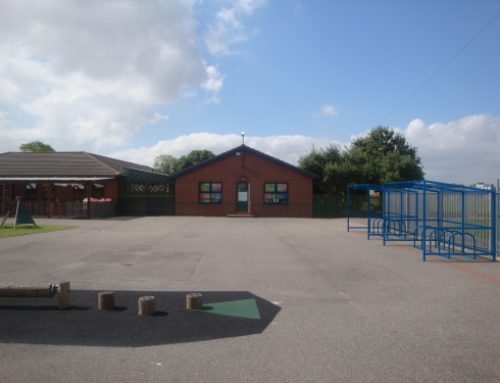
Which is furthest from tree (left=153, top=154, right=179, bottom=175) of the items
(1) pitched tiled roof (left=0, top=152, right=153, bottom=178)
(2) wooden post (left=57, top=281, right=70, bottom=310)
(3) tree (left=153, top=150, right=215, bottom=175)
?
(2) wooden post (left=57, top=281, right=70, bottom=310)

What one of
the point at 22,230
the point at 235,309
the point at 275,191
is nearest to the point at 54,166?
the point at 22,230

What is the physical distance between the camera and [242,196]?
30.8m

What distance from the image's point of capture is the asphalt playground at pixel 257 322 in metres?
4.43

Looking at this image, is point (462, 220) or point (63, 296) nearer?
point (63, 296)

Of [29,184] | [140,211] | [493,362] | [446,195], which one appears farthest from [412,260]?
[29,184]

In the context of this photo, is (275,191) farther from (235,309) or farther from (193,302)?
(193,302)

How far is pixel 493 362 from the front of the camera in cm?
464

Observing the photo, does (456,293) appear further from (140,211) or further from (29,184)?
(29,184)

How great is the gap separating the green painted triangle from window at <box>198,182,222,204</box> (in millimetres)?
23838

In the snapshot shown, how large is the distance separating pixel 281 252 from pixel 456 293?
566cm

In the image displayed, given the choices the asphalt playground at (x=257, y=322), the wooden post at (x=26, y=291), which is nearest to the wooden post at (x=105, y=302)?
the asphalt playground at (x=257, y=322)

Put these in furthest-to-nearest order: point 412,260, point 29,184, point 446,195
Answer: point 29,184
point 446,195
point 412,260

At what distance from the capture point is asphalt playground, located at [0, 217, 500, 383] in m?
4.43

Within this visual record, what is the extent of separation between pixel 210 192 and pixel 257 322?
25.1 metres
